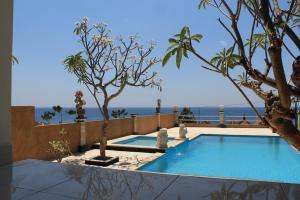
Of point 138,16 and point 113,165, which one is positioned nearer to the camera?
point 113,165

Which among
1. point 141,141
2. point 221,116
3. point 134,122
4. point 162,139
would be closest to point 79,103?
point 134,122

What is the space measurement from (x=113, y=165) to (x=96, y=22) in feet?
12.3

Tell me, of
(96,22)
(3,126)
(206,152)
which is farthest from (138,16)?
(3,126)

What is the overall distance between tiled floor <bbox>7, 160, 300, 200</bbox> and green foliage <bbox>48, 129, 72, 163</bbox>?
523 cm

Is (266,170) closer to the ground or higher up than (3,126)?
closer to the ground

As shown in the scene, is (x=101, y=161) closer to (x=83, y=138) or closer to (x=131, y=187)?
(x=83, y=138)

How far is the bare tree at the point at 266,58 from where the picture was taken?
58.1 inches

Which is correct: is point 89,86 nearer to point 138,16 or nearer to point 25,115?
point 25,115

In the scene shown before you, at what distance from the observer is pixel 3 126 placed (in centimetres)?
236

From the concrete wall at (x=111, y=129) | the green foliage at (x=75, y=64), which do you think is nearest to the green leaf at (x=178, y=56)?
the green foliage at (x=75, y=64)

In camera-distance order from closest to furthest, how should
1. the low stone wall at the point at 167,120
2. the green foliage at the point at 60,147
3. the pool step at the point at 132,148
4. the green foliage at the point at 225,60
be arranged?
1. the green foliage at the point at 225,60
2. the green foliage at the point at 60,147
3. the pool step at the point at 132,148
4. the low stone wall at the point at 167,120

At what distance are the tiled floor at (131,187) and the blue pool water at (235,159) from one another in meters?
4.72

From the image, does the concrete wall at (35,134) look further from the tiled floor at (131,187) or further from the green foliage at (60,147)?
the tiled floor at (131,187)

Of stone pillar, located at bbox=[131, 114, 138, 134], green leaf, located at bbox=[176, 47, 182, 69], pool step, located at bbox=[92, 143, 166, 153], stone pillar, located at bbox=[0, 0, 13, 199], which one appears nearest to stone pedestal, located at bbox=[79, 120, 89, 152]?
pool step, located at bbox=[92, 143, 166, 153]
